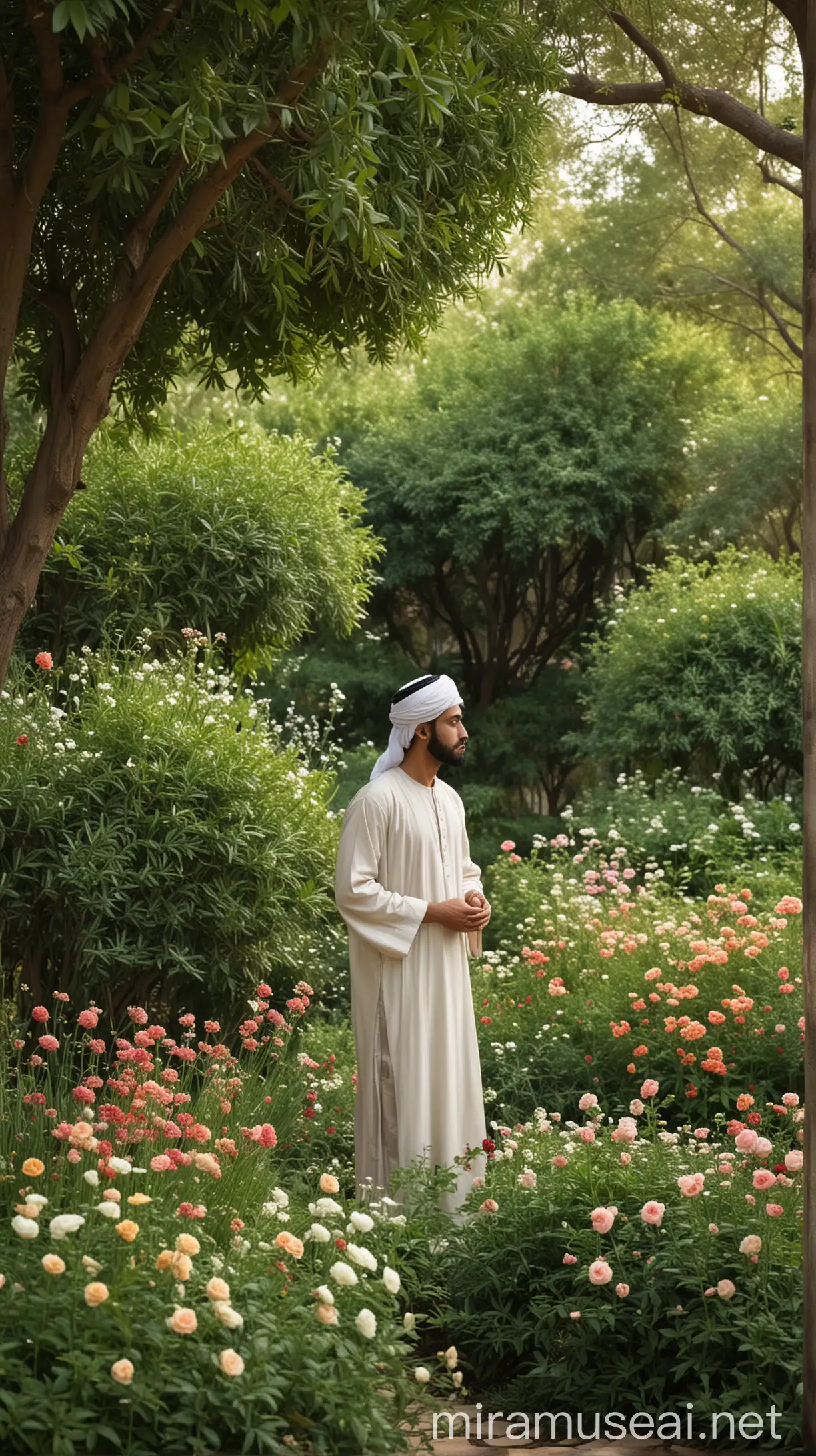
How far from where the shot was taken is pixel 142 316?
13.3 feet

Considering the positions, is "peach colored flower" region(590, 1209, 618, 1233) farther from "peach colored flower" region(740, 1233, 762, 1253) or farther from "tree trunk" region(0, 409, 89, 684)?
"tree trunk" region(0, 409, 89, 684)

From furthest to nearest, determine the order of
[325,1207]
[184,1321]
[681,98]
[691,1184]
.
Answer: [681,98] < [691,1184] < [325,1207] < [184,1321]

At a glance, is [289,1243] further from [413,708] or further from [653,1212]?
[413,708]

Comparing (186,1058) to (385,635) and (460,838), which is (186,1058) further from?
(385,635)

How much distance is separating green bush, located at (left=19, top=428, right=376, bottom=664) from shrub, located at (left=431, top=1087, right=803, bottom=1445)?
16.4 feet

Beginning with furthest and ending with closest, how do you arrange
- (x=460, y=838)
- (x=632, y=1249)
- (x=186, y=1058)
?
1. (x=460, y=838)
2. (x=186, y=1058)
3. (x=632, y=1249)

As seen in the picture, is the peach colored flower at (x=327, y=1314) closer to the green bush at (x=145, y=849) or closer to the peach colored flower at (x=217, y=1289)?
the peach colored flower at (x=217, y=1289)

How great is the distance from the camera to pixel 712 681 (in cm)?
1159

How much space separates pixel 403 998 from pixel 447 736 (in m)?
0.81

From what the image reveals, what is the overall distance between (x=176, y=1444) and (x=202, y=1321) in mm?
196

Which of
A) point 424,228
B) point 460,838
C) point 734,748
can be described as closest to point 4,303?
point 424,228

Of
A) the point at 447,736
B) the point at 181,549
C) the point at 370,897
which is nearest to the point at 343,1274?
the point at 370,897

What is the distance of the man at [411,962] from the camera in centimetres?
425

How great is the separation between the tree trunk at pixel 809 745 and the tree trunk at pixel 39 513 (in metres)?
2.16
